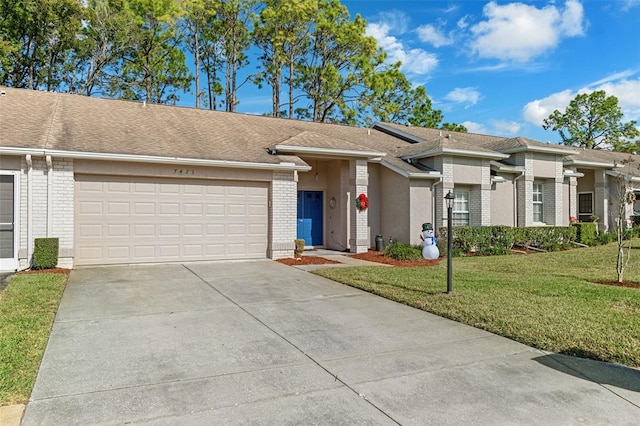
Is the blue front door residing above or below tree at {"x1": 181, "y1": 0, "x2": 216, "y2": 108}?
below

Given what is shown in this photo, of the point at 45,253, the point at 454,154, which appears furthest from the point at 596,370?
the point at 454,154

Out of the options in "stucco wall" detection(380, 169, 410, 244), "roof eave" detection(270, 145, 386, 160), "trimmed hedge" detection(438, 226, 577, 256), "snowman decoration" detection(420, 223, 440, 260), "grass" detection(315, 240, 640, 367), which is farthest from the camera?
"stucco wall" detection(380, 169, 410, 244)

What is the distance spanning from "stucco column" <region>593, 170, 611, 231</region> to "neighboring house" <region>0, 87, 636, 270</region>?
4.54 m

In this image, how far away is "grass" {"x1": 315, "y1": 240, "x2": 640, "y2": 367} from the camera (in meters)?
5.35

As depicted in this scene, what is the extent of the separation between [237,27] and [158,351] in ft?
104

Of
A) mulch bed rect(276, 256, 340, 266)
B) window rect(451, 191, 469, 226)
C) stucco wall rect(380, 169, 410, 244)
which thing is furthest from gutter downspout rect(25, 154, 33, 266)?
window rect(451, 191, 469, 226)

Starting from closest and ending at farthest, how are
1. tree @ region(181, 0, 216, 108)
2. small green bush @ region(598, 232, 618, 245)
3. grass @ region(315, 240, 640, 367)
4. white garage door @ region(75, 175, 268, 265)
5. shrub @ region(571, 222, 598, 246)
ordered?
grass @ region(315, 240, 640, 367), white garage door @ region(75, 175, 268, 265), shrub @ region(571, 222, 598, 246), small green bush @ region(598, 232, 618, 245), tree @ region(181, 0, 216, 108)

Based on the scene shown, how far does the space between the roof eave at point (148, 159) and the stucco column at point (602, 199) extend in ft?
56.1

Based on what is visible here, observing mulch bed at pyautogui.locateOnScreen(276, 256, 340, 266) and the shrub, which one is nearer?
mulch bed at pyautogui.locateOnScreen(276, 256, 340, 266)

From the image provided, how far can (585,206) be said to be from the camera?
76.5 feet

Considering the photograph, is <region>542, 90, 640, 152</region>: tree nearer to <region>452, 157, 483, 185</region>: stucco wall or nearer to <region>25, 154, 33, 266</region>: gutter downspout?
<region>452, 157, 483, 185</region>: stucco wall

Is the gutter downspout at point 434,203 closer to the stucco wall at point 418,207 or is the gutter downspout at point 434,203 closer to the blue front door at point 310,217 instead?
the stucco wall at point 418,207

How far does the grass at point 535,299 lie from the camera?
535 cm

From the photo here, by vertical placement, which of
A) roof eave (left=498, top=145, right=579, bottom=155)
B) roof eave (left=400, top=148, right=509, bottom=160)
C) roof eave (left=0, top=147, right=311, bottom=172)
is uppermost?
roof eave (left=498, top=145, right=579, bottom=155)
